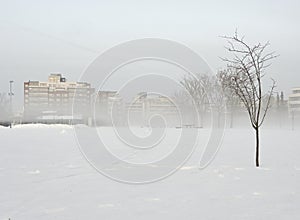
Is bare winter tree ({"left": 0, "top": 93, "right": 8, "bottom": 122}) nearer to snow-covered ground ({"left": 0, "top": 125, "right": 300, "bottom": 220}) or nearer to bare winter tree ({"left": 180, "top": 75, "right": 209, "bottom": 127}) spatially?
bare winter tree ({"left": 180, "top": 75, "right": 209, "bottom": 127})

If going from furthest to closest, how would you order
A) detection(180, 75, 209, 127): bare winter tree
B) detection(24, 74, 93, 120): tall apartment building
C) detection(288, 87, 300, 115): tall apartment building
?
detection(288, 87, 300, 115): tall apartment building → detection(24, 74, 93, 120): tall apartment building → detection(180, 75, 209, 127): bare winter tree

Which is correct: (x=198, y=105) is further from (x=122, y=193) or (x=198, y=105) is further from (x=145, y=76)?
(x=122, y=193)

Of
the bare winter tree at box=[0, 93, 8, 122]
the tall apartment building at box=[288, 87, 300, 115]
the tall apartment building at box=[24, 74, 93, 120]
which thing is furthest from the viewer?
the tall apartment building at box=[288, 87, 300, 115]

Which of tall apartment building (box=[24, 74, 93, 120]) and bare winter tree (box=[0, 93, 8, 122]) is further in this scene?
bare winter tree (box=[0, 93, 8, 122])

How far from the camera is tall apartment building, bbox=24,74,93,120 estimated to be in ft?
206

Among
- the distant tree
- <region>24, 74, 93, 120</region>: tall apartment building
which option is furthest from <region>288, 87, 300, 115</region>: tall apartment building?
the distant tree

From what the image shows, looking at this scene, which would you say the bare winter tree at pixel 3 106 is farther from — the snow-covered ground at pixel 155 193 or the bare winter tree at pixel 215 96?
the snow-covered ground at pixel 155 193

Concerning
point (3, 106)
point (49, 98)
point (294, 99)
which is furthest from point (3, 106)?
point (294, 99)

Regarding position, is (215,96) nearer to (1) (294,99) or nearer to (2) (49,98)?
(2) (49,98)

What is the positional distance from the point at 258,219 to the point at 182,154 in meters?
8.56

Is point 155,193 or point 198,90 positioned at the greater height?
point 198,90

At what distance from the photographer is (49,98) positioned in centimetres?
7844

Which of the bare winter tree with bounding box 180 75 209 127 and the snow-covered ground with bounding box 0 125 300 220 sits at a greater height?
the bare winter tree with bounding box 180 75 209 127

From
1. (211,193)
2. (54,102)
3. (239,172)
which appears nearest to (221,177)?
(239,172)
